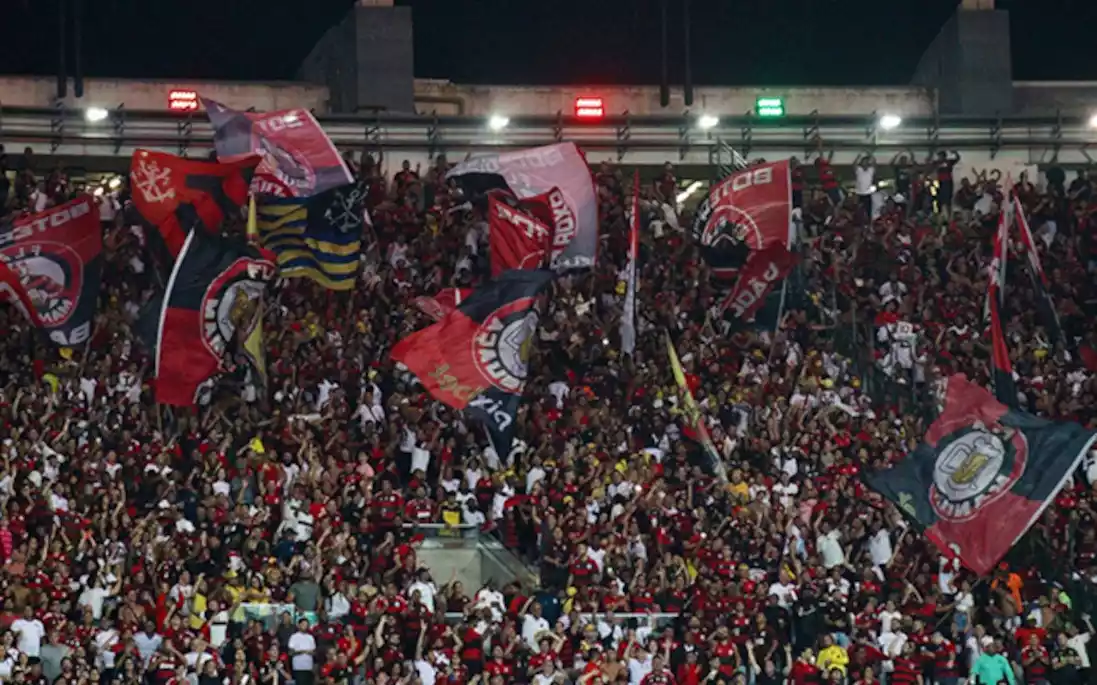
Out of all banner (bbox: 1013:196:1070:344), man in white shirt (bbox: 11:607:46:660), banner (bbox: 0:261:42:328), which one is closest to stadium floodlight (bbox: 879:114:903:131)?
banner (bbox: 1013:196:1070:344)

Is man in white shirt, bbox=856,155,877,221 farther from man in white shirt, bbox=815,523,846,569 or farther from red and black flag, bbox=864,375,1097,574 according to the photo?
red and black flag, bbox=864,375,1097,574

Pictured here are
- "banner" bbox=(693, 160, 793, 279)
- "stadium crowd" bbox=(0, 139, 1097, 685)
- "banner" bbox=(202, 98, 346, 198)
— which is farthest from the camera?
"banner" bbox=(693, 160, 793, 279)

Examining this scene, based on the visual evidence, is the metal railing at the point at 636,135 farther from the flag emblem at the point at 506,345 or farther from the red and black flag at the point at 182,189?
the flag emblem at the point at 506,345

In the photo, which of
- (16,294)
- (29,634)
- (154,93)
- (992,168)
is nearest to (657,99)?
(992,168)

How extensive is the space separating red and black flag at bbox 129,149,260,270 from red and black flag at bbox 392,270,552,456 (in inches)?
186

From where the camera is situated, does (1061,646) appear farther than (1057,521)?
No

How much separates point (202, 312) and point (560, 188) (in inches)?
272

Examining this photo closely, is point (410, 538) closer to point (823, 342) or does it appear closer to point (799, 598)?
point (799, 598)

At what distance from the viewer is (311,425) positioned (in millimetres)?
37062

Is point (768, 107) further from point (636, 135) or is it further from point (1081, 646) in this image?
point (1081, 646)

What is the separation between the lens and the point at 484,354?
1403 inches

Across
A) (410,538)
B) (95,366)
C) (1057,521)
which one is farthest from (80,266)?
(1057,521)

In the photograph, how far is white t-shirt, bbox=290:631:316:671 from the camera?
32188 millimetres

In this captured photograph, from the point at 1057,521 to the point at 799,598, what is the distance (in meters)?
5.02
